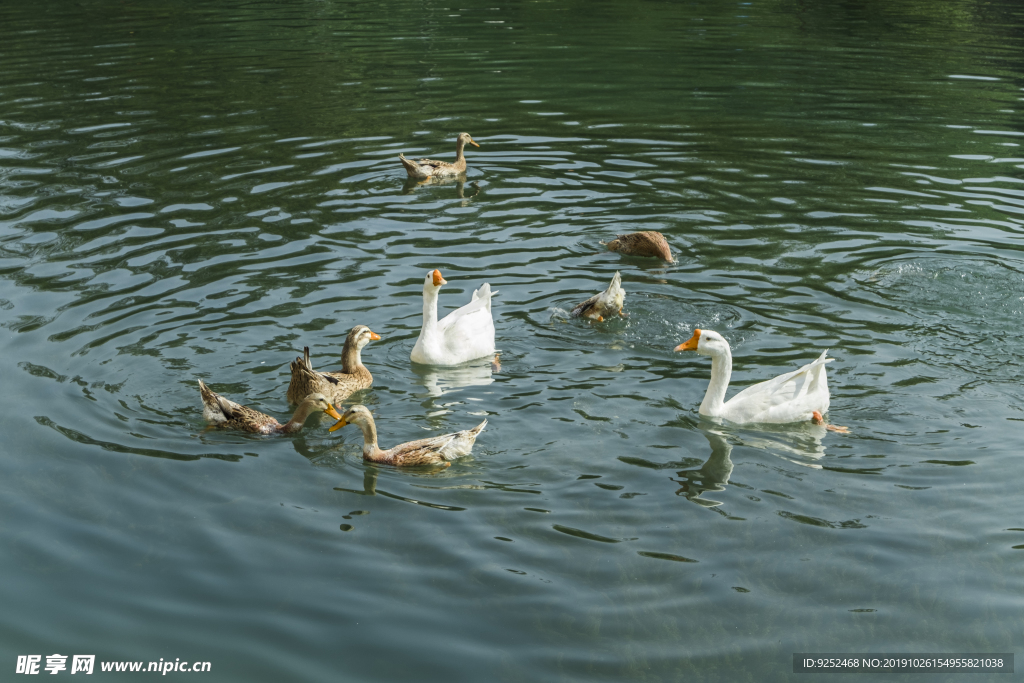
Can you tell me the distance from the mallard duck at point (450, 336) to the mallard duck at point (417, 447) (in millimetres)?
2108

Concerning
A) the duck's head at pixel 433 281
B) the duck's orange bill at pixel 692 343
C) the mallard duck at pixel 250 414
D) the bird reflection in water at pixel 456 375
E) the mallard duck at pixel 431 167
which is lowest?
the bird reflection in water at pixel 456 375

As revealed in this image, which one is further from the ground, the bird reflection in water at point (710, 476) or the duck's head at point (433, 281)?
the duck's head at point (433, 281)

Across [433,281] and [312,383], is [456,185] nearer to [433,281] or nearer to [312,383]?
[433,281]

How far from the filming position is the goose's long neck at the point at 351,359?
34.3 ft

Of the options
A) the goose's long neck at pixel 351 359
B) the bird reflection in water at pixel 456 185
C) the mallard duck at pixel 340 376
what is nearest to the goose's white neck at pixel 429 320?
the mallard duck at pixel 340 376

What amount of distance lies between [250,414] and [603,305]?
4.53 m

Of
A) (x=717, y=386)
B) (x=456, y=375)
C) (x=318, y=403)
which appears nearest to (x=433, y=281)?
(x=456, y=375)

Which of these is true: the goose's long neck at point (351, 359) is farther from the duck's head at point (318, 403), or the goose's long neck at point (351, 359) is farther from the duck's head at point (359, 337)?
the duck's head at point (318, 403)

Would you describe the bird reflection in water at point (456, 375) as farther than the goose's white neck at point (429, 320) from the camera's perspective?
No

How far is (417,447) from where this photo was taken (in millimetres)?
8852

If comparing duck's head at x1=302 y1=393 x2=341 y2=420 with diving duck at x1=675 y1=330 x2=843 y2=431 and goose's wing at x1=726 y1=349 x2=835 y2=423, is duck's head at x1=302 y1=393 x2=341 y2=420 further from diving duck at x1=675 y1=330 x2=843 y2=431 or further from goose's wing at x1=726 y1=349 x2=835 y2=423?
goose's wing at x1=726 y1=349 x2=835 y2=423

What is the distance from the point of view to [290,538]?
7.94 metres

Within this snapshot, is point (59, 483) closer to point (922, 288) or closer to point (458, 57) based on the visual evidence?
point (922, 288)

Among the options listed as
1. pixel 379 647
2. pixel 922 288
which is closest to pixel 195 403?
pixel 379 647
